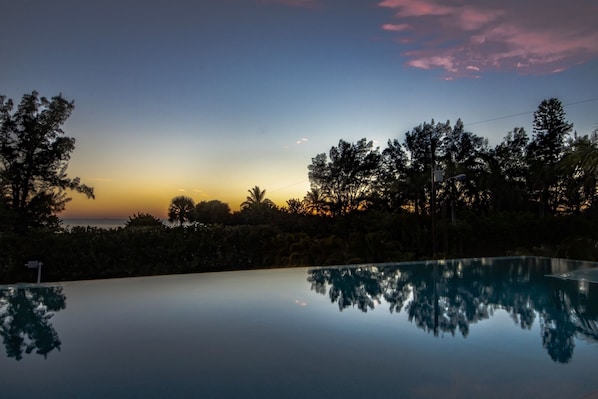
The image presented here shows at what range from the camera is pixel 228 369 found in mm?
3383

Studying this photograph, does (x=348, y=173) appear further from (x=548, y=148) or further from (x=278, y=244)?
(x=278, y=244)

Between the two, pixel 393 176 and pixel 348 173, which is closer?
pixel 393 176

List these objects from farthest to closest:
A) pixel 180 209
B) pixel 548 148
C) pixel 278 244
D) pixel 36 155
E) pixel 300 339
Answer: pixel 180 209 → pixel 548 148 → pixel 36 155 → pixel 278 244 → pixel 300 339

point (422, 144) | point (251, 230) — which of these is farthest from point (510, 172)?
point (251, 230)

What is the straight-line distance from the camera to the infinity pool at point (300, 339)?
9.91 ft

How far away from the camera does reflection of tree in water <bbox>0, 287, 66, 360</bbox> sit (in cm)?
416

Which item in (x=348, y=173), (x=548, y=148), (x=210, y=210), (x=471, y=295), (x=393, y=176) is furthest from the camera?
(x=210, y=210)

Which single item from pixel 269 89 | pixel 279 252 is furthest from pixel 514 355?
pixel 269 89

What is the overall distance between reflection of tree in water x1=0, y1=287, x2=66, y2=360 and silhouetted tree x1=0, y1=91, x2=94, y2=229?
7074 mm

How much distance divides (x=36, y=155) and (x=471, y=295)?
14646 millimetres

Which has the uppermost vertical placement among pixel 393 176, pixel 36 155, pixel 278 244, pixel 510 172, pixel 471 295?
pixel 510 172

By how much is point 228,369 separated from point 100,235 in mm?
6989

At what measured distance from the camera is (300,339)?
436cm

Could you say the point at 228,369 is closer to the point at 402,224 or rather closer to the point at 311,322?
the point at 311,322
